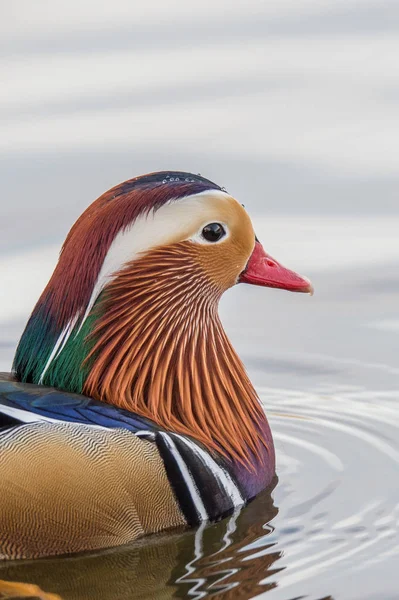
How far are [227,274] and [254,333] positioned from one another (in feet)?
5.65

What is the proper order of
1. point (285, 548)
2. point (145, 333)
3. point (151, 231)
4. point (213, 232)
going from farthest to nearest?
point (145, 333)
point (213, 232)
point (151, 231)
point (285, 548)

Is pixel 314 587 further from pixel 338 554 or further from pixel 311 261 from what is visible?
pixel 311 261

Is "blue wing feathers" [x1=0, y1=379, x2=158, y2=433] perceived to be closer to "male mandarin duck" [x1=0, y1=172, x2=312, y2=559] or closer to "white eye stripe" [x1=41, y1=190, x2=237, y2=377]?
"male mandarin duck" [x1=0, y1=172, x2=312, y2=559]

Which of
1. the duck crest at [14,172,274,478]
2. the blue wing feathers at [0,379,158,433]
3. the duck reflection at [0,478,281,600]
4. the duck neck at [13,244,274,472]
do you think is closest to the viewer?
the duck reflection at [0,478,281,600]

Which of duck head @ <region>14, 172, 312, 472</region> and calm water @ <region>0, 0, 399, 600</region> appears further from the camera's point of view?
duck head @ <region>14, 172, 312, 472</region>

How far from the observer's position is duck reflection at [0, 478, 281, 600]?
533cm

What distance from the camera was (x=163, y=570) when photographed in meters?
5.49

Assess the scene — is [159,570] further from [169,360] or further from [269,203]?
[269,203]

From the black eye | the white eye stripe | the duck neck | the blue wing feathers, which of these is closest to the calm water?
the duck neck

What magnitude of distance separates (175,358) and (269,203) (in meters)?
2.90

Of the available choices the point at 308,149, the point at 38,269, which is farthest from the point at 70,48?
the point at 38,269

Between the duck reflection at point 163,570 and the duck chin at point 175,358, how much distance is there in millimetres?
458

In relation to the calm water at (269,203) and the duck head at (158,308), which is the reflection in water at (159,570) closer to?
the calm water at (269,203)

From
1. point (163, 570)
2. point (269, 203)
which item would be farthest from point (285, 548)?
point (269, 203)
